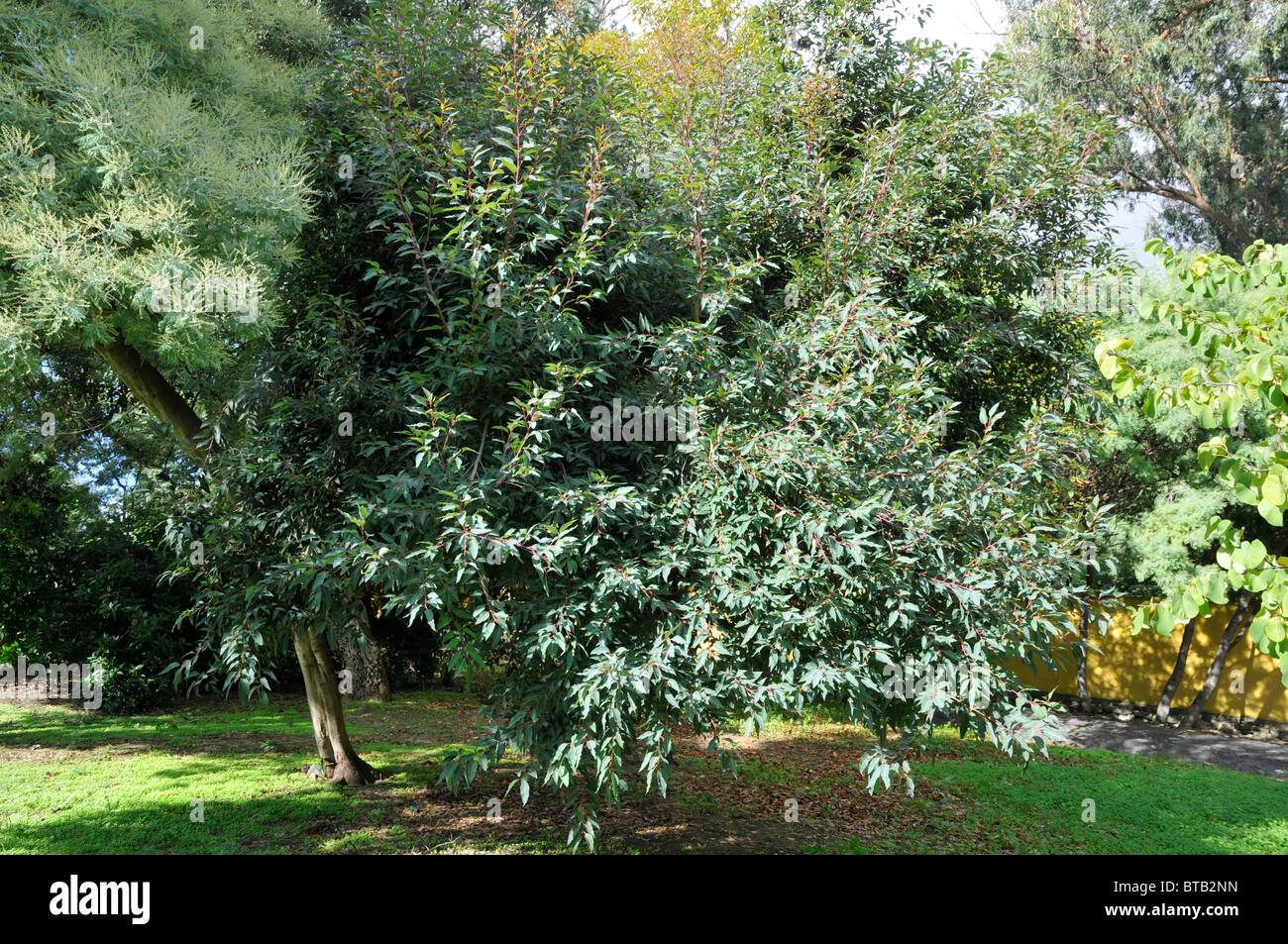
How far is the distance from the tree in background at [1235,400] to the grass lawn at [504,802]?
422 centimetres

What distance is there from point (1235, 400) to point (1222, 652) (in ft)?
37.5

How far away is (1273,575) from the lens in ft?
7.61

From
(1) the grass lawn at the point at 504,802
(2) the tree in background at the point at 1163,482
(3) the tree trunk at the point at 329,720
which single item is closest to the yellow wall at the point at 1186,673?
(2) the tree in background at the point at 1163,482

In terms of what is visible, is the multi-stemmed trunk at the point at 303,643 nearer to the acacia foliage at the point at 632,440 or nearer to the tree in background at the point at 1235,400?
the acacia foliage at the point at 632,440

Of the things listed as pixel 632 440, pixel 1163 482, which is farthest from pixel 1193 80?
pixel 632 440

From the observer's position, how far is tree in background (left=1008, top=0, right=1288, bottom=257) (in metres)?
11.6

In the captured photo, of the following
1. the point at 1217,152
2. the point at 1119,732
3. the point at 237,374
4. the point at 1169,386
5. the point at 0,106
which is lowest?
the point at 1119,732

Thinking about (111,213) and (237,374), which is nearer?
(111,213)

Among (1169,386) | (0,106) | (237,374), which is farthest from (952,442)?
(0,106)

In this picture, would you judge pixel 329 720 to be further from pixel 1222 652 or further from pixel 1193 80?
pixel 1193 80

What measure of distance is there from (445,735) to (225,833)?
3893mm

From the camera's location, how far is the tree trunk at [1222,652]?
11.4 m

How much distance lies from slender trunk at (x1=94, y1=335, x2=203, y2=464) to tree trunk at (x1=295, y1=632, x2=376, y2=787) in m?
1.74

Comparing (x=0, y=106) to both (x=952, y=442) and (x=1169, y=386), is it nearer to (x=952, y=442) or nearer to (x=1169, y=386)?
(x=1169, y=386)
